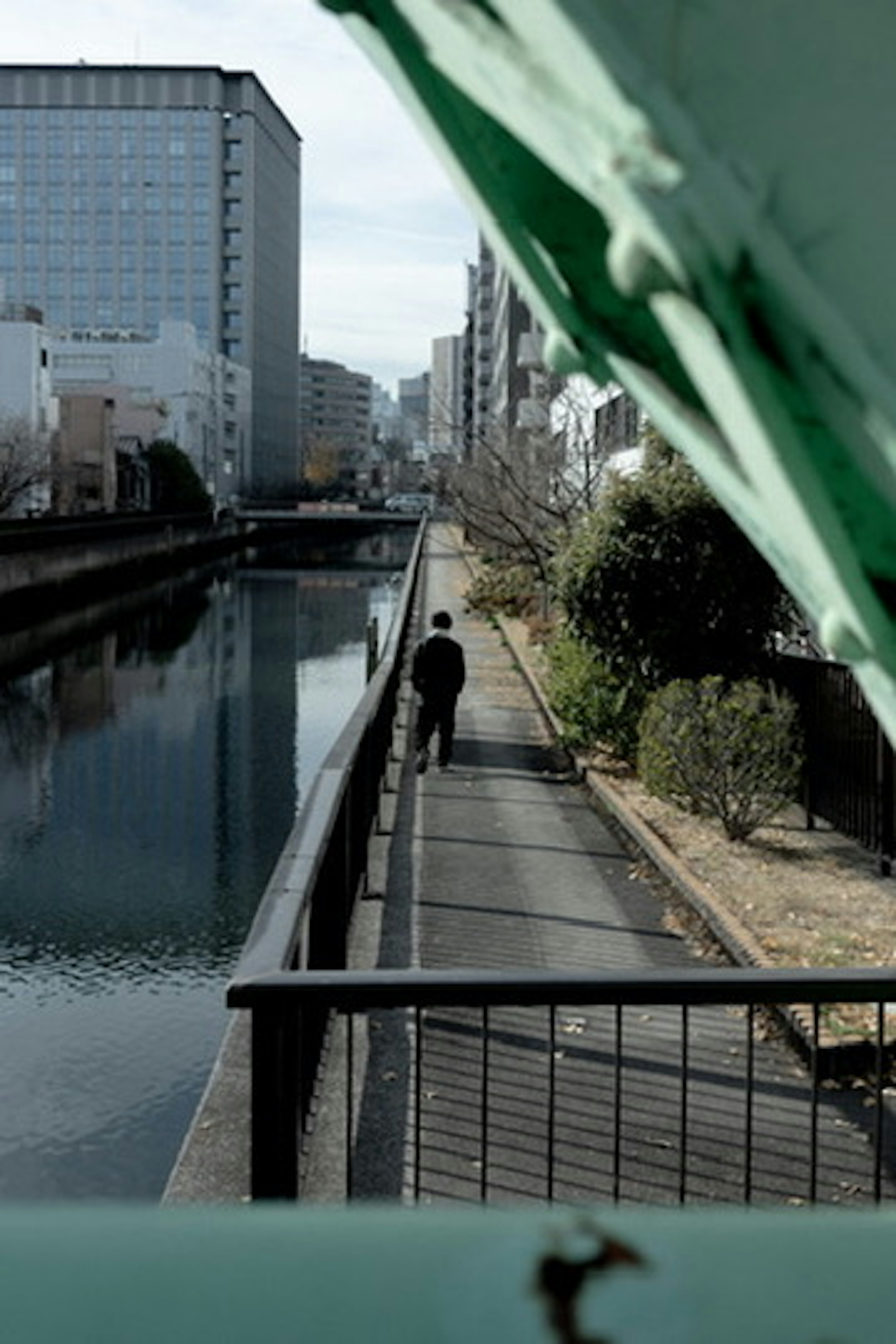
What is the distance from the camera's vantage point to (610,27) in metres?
1.19

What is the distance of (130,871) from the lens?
55.0 ft

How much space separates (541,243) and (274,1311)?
35.3 inches

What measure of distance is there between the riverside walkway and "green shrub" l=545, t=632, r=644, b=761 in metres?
3.40

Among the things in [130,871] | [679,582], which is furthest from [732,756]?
[130,871]

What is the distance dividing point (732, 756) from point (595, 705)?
3986mm

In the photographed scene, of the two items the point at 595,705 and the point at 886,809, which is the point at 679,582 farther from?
the point at 886,809

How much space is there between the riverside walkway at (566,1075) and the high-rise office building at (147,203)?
4760 inches

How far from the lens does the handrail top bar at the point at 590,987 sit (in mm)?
4047

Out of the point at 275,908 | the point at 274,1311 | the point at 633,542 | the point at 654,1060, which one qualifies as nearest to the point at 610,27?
the point at 274,1311

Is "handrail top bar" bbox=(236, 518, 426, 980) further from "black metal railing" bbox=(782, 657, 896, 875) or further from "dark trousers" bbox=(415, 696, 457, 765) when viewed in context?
"black metal railing" bbox=(782, 657, 896, 875)

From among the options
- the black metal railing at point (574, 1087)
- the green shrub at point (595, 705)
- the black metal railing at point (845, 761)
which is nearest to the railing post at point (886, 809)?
the black metal railing at point (845, 761)

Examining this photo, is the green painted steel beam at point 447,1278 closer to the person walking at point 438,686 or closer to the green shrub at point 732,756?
the green shrub at point 732,756

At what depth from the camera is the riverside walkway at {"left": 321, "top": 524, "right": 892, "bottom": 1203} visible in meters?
5.93

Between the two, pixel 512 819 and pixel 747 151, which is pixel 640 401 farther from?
pixel 512 819
